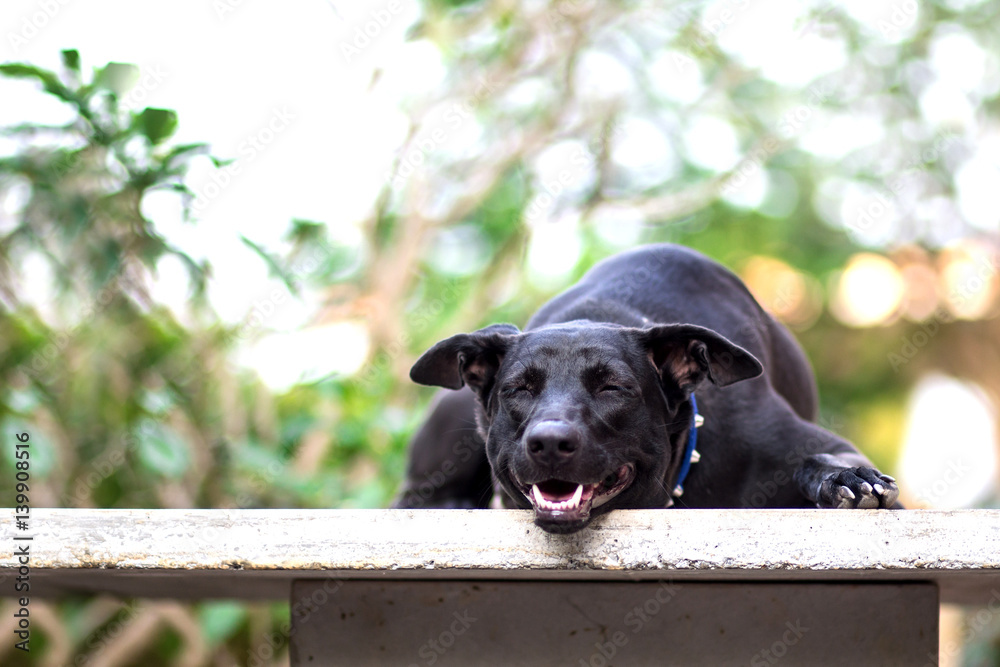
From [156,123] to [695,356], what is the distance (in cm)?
222

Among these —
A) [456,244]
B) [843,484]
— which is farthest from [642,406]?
[456,244]

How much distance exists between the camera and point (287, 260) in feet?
15.1

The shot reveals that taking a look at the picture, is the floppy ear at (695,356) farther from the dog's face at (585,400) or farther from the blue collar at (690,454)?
the blue collar at (690,454)

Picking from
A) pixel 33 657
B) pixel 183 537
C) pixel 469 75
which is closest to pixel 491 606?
pixel 183 537

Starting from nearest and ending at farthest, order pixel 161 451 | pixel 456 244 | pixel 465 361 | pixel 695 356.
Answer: pixel 695 356
pixel 465 361
pixel 161 451
pixel 456 244

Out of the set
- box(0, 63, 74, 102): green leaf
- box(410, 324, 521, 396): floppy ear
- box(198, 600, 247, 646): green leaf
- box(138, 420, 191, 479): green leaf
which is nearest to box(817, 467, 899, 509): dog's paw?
box(410, 324, 521, 396): floppy ear

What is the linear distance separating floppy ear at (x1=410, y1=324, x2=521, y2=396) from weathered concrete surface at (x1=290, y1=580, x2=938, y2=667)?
1.88 feet

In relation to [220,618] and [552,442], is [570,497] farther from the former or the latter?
[220,618]

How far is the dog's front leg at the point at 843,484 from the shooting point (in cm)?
235

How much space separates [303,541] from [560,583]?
83cm

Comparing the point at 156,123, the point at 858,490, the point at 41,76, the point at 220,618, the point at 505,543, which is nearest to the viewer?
the point at 505,543

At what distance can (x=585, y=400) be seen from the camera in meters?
2.49

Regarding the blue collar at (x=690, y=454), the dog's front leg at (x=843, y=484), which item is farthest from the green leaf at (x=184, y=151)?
the dog's front leg at (x=843, y=484)

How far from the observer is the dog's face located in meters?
2.32
